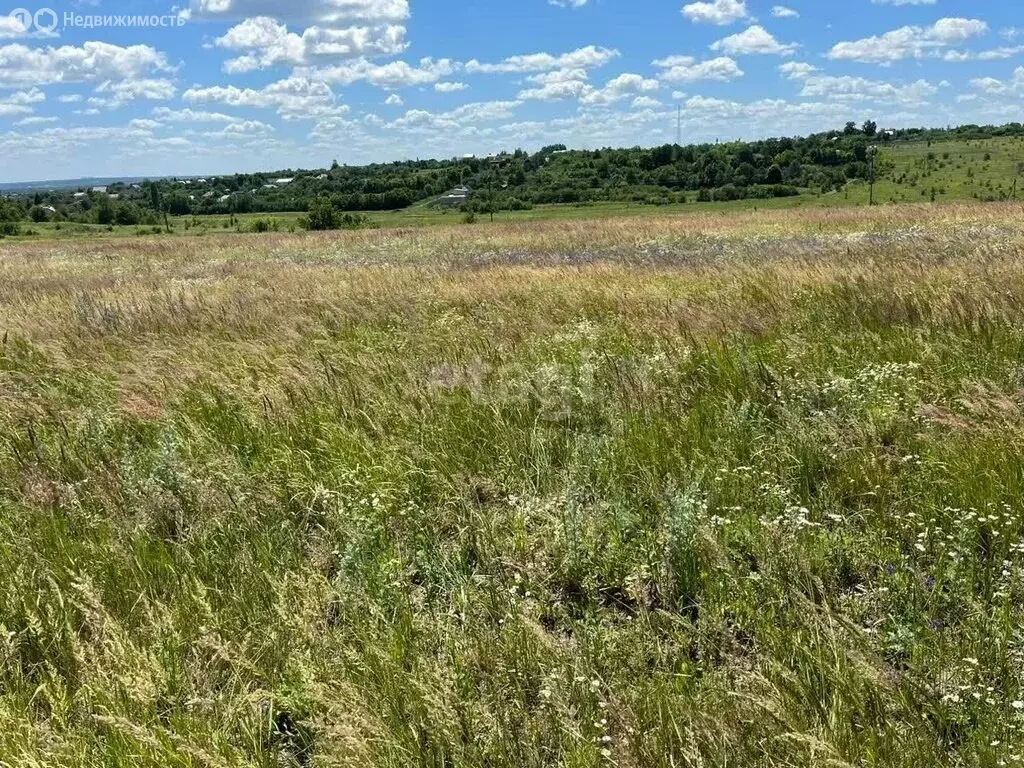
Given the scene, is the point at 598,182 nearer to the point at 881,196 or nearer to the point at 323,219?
the point at 881,196

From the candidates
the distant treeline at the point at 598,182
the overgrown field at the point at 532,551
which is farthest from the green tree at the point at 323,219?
the overgrown field at the point at 532,551

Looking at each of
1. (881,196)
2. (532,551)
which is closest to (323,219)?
(881,196)

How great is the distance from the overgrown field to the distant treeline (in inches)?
3115

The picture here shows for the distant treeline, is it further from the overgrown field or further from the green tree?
the overgrown field

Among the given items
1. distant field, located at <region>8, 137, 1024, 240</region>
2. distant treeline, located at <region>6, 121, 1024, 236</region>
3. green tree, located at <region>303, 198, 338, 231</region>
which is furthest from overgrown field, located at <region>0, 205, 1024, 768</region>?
distant treeline, located at <region>6, 121, 1024, 236</region>

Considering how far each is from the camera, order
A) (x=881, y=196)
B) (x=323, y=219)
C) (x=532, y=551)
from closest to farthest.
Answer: (x=532, y=551), (x=323, y=219), (x=881, y=196)

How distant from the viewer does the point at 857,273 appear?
8.62 meters

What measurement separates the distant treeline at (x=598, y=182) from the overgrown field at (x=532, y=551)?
79.1 metres

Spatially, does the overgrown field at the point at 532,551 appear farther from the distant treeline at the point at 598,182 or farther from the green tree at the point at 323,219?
the distant treeline at the point at 598,182

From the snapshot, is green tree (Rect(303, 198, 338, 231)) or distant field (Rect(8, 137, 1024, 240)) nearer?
distant field (Rect(8, 137, 1024, 240))

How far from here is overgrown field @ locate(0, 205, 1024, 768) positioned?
2.10 meters

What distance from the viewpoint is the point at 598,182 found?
429 feet

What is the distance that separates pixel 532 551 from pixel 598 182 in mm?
134852

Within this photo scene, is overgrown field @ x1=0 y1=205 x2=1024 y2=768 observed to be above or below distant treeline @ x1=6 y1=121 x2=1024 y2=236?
below
